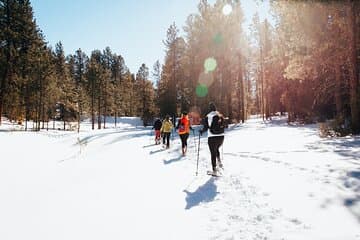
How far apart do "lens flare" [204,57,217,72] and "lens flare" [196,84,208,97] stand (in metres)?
2.51

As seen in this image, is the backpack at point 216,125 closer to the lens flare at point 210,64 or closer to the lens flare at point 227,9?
the lens flare at point 227,9

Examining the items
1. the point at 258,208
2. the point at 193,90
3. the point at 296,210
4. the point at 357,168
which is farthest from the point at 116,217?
the point at 193,90

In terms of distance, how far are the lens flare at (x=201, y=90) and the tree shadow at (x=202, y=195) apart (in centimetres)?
3007

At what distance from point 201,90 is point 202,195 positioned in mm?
32060

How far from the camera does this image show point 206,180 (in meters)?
8.63

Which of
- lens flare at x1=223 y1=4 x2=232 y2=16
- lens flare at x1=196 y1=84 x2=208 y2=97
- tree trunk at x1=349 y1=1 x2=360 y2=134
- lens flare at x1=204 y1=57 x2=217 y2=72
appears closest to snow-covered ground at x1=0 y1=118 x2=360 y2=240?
tree trunk at x1=349 y1=1 x2=360 y2=134

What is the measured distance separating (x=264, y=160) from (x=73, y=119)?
4841cm

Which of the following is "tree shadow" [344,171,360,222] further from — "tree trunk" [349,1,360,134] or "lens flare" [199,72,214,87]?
"lens flare" [199,72,214,87]

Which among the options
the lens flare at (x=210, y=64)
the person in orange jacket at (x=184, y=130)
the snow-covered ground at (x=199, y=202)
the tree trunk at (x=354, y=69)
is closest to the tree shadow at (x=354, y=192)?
the snow-covered ground at (x=199, y=202)

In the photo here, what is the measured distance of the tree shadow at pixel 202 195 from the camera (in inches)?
258

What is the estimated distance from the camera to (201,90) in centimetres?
3859

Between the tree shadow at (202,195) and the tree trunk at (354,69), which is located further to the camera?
the tree trunk at (354,69)

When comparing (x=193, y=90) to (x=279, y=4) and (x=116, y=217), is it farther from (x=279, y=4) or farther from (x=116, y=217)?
(x=116, y=217)

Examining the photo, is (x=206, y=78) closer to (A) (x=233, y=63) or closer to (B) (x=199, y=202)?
(A) (x=233, y=63)
